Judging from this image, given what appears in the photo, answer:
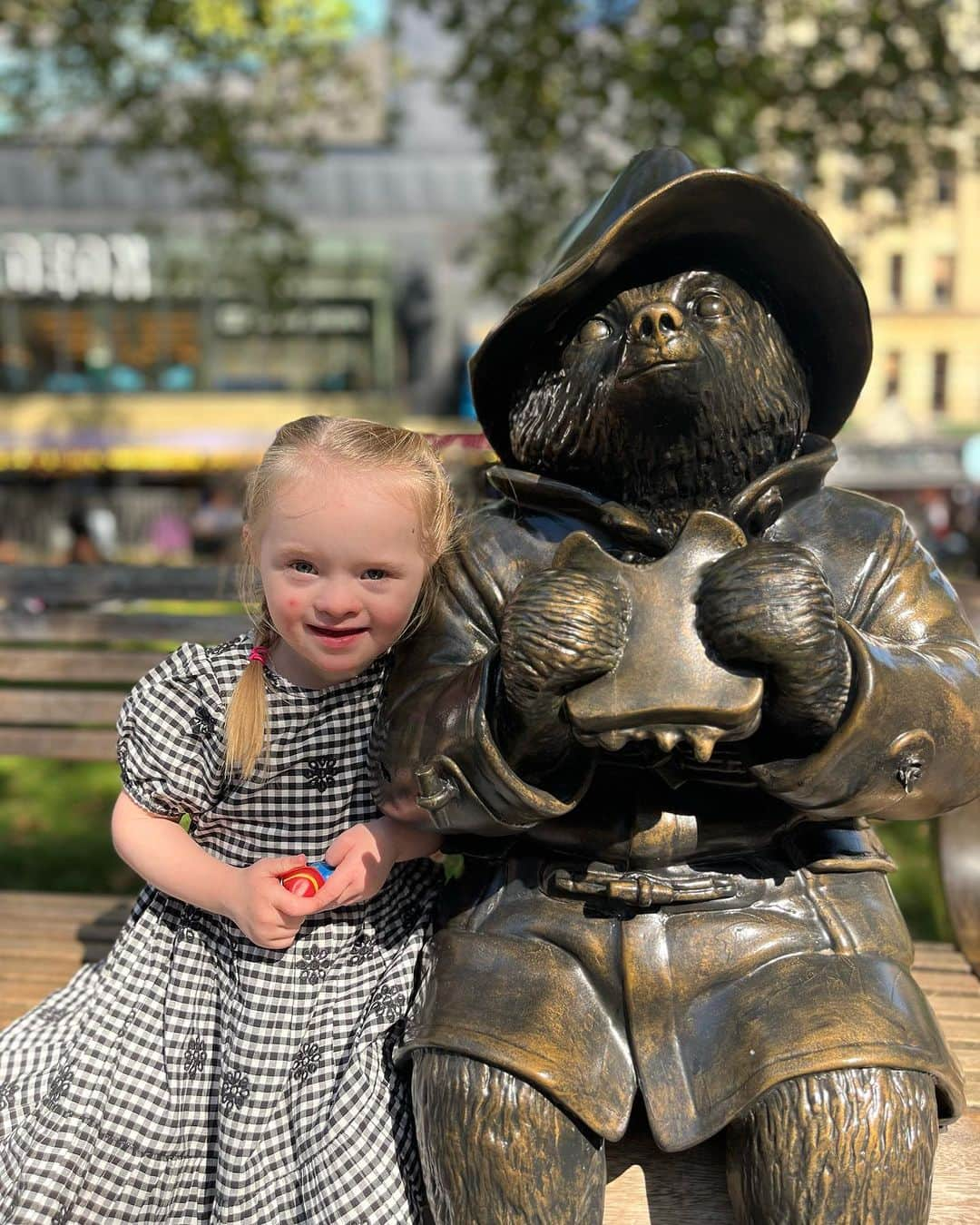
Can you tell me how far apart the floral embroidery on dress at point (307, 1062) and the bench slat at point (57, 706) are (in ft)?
5.66

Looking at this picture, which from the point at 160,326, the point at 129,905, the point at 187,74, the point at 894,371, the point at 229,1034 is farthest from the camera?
the point at 894,371

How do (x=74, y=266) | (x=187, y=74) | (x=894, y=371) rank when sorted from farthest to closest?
1. (x=894, y=371)
2. (x=74, y=266)
3. (x=187, y=74)

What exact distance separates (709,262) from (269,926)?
1178mm

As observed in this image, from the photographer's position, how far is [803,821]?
1.78 meters

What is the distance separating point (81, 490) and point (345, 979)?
2639 centimetres

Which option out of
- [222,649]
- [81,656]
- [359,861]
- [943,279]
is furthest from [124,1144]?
[943,279]

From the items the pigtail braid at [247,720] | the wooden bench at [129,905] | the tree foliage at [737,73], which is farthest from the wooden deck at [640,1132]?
the tree foliage at [737,73]

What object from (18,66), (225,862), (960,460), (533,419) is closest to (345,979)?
(225,862)

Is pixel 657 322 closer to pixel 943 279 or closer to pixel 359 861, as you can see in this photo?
pixel 359 861

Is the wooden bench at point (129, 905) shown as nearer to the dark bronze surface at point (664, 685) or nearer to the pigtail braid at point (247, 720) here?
the dark bronze surface at point (664, 685)

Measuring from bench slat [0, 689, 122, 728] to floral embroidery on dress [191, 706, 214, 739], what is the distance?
150cm

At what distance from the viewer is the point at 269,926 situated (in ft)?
5.65

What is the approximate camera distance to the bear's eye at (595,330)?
1734 mm

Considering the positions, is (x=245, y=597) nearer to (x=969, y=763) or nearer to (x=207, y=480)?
(x=969, y=763)
